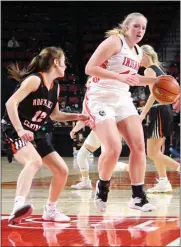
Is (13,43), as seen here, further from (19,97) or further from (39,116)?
(19,97)

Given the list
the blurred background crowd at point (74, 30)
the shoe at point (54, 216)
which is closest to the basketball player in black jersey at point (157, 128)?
the shoe at point (54, 216)

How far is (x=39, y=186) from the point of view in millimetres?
8086

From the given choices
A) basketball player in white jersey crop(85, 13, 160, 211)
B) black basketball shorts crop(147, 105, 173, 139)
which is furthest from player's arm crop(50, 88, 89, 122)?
black basketball shorts crop(147, 105, 173, 139)

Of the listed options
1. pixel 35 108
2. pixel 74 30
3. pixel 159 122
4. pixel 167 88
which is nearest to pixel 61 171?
pixel 35 108

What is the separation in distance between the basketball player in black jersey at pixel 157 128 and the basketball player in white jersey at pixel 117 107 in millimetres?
1724

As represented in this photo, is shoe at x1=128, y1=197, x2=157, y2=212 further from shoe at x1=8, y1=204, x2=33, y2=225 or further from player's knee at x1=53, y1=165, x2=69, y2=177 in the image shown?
shoe at x1=8, y1=204, x2=33, y2=225

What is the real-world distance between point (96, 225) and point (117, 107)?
3.48 ft

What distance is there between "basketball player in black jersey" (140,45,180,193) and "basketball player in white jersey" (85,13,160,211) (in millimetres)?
1724

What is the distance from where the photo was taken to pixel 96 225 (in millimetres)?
4668

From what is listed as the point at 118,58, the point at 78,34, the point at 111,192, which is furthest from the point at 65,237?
the point at 78,34

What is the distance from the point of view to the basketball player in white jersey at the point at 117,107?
4.98 metres

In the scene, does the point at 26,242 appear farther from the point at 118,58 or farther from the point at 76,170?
the point at 76,170

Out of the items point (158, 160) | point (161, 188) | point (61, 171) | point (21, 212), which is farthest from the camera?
point (158, 160)

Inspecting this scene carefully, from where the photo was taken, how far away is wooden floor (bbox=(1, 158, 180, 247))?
3975 millimetres
